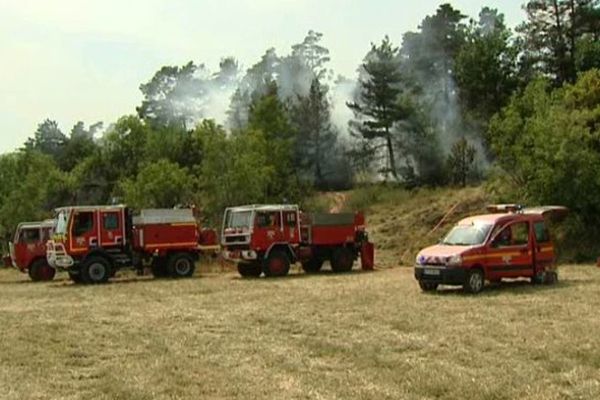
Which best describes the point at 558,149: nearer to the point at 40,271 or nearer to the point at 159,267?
the point at 159,267

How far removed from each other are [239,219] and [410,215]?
16011 millimetres

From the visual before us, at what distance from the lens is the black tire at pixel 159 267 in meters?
28.9

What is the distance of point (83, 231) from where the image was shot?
27.1m

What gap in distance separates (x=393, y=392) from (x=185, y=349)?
13.6 ft

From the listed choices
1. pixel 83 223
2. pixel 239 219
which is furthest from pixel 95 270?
pixel 239 219

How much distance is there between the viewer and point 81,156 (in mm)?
72438

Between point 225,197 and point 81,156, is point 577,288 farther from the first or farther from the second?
point 81,156

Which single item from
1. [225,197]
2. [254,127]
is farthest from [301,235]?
[254,127]

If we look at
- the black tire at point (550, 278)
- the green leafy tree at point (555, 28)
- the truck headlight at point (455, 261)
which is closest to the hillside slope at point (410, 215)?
the green leafy tree at point (555, 28)

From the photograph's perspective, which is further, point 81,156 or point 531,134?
point 81,156

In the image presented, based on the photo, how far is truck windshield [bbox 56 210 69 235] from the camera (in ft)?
88.6

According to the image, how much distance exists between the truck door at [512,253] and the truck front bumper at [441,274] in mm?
1066

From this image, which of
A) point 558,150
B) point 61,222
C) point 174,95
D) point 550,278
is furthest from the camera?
point 174,95

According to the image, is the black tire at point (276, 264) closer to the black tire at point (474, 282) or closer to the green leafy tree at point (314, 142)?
the black tire at point (474, 282)
